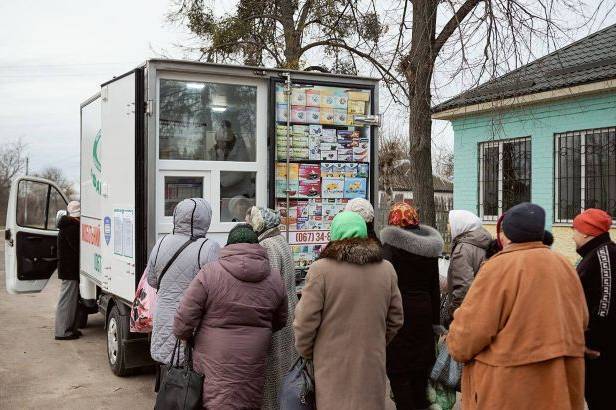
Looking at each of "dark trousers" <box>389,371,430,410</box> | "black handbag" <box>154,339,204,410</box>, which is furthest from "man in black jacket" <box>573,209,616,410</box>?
"black handbag" <box>154,339,204,410</box>

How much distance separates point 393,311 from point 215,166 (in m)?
3.05

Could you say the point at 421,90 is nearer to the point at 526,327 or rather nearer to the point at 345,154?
the point at 345,154

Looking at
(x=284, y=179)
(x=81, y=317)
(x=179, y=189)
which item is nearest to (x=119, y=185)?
(x=179, y=189)

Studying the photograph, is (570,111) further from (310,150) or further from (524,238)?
(524,238)

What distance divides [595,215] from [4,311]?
10.2 m

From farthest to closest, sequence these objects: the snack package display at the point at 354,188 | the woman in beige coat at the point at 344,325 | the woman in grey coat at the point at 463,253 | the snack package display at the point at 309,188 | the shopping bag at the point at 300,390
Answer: the snack package display at the point at 354,188
the snack package display at the point at 309,188
the woman in grey coat at the point at 463,253
the shopping bag at the point at 300,390
the woman in beige coat at the point at 344,325

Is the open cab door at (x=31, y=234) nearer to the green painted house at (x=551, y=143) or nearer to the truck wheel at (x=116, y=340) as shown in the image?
the truck wheel at (x=116, y=340)

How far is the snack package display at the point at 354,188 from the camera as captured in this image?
7.14 m

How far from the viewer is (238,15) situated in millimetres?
15836

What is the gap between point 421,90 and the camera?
9.47 meters

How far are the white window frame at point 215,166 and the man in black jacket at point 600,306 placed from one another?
323 centimetres

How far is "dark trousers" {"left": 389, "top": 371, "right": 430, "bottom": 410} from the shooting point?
5.00 metres

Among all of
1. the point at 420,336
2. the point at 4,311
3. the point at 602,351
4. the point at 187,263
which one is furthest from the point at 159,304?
the point at 4,311

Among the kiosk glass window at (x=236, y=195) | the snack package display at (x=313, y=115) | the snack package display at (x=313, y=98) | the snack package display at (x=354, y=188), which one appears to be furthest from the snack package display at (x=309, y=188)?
the snack package display at (x=313, y=98)
